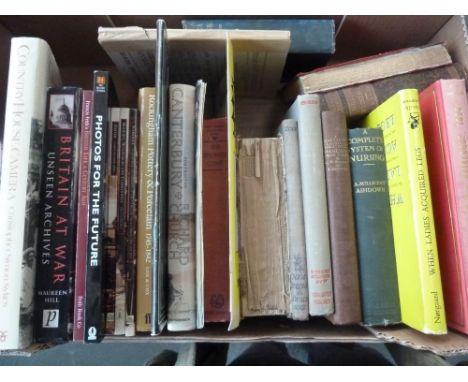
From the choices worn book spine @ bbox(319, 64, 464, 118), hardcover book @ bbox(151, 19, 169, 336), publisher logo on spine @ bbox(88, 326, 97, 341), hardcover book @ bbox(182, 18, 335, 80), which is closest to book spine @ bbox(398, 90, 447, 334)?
worn book spine @ bbox(319, 64, 464, 118)

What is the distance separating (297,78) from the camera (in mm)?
717

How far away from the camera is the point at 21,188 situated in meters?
0.52

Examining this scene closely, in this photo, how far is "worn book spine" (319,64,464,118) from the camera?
668mm

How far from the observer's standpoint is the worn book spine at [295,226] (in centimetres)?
57

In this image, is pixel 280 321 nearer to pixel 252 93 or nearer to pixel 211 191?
pixel 211 191

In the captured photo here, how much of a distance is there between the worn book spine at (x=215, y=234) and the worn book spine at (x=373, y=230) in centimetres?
22

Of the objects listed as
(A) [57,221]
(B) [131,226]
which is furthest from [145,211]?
(A) [57,221]

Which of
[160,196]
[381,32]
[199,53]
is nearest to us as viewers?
[160,196]

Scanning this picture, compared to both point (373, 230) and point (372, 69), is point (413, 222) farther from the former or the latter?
point (372, 69)

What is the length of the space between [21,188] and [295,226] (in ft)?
1.43

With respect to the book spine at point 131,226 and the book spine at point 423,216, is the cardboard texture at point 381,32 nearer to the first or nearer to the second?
the book spine at point 423,216

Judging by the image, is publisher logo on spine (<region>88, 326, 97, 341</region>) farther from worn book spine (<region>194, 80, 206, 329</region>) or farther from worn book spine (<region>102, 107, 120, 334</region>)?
worn book spine (<region>194, 80, 206, 329</region>)

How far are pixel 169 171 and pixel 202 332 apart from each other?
28cm

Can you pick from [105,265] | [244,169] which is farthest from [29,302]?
[244,169]
